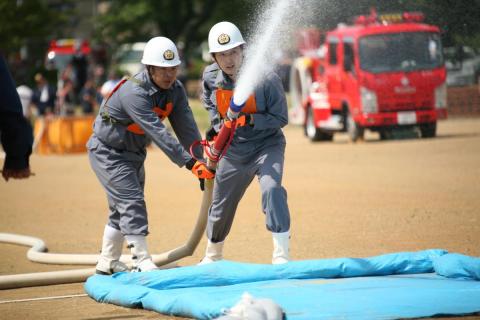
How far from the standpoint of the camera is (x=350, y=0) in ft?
36.6

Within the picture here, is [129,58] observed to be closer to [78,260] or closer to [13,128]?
[78,260]

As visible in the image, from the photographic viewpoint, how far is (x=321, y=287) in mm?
7066

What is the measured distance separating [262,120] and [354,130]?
16171 millimetres

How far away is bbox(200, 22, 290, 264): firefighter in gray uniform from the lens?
776 cm

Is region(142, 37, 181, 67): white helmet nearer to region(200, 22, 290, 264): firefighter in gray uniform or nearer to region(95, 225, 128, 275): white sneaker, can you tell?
region(200, 22, 290, 264): firefighter in gray uniform

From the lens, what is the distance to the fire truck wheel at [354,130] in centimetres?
2370

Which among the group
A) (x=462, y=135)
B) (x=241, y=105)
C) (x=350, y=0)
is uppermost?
(x=350, y=0)

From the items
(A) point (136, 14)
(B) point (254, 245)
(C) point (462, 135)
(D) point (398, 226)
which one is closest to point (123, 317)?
(B) point (254, 245)

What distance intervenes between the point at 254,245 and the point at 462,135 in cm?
1500

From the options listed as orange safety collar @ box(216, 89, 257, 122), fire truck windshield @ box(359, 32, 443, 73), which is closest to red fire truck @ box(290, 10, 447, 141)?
fire truck windshield @ box(359, 32, 443, 73)

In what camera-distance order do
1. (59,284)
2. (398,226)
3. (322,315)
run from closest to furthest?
(322,315), (59,284), (398,226)

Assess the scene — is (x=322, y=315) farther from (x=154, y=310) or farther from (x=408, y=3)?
(x=408, y=3)

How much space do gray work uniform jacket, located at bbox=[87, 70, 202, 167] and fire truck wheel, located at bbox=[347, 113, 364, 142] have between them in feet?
50.3

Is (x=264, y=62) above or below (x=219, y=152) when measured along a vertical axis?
above
